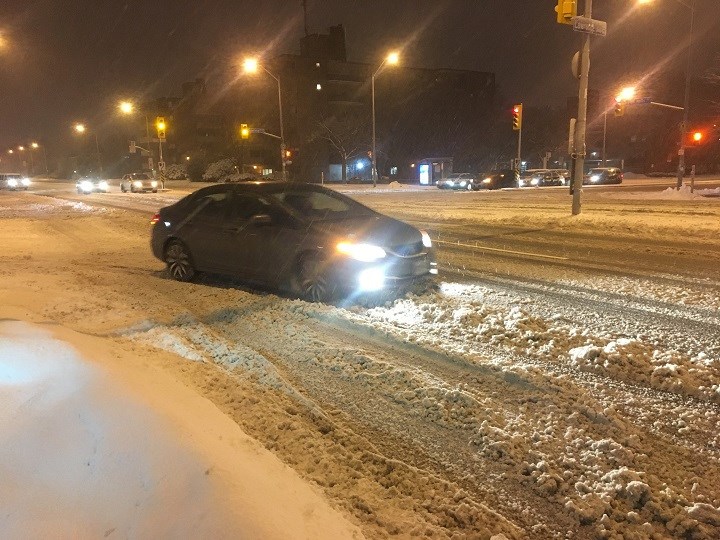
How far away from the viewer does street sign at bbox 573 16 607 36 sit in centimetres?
1409

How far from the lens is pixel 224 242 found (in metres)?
7.94

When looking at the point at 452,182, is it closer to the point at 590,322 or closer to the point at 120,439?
the point at 590,322

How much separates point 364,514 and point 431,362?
85.0 inches

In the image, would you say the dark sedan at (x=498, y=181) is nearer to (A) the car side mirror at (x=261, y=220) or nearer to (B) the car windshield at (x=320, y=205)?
(B) the car windshield at (x=320, y=205)

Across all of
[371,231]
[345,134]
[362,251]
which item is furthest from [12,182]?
[362,251]

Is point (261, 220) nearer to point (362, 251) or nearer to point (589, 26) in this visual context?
point (362, 251)

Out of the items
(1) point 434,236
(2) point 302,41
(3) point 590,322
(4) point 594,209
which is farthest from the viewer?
(2) point 302,41

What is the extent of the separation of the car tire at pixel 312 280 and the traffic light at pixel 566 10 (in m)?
10.5

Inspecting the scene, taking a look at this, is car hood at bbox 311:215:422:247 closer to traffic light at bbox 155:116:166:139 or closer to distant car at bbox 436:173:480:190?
distant car at bbox 436:173:480:190

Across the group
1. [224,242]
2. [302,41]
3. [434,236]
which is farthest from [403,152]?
[224,242]

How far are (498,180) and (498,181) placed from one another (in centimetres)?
8

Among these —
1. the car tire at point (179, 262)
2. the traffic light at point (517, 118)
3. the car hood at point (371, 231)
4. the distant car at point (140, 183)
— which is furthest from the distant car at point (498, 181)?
the car hood at point (371, 231)

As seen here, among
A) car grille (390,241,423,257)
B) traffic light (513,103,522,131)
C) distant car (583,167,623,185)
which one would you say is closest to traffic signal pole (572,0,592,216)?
car grille (390,241,423,257)

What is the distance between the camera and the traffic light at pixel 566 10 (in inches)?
531
